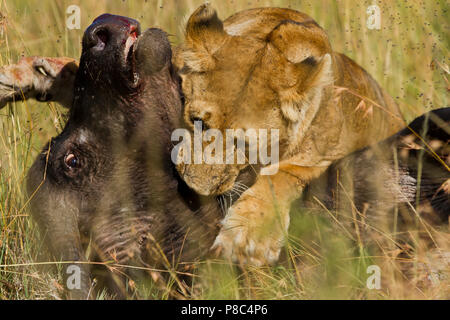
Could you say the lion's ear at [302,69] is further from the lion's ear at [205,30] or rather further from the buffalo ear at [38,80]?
the buffalo ear at [38,80]

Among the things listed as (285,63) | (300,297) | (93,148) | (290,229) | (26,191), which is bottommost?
(300,297)

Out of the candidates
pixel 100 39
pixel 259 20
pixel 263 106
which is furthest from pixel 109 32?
pixel 259 20

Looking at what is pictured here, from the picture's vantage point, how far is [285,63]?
350 centimetres

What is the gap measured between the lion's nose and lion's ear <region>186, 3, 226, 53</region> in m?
0.66

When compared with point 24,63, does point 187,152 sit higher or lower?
lower

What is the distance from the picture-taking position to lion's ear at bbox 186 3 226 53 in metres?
3.50

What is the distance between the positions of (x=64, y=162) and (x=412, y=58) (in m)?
3.86

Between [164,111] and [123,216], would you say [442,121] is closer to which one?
[164,111]

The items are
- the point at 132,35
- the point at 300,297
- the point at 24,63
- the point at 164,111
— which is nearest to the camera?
the point at 300,297

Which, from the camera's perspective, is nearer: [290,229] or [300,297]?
[300,297]

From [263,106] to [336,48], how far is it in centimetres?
260

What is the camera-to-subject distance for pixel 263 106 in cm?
341
